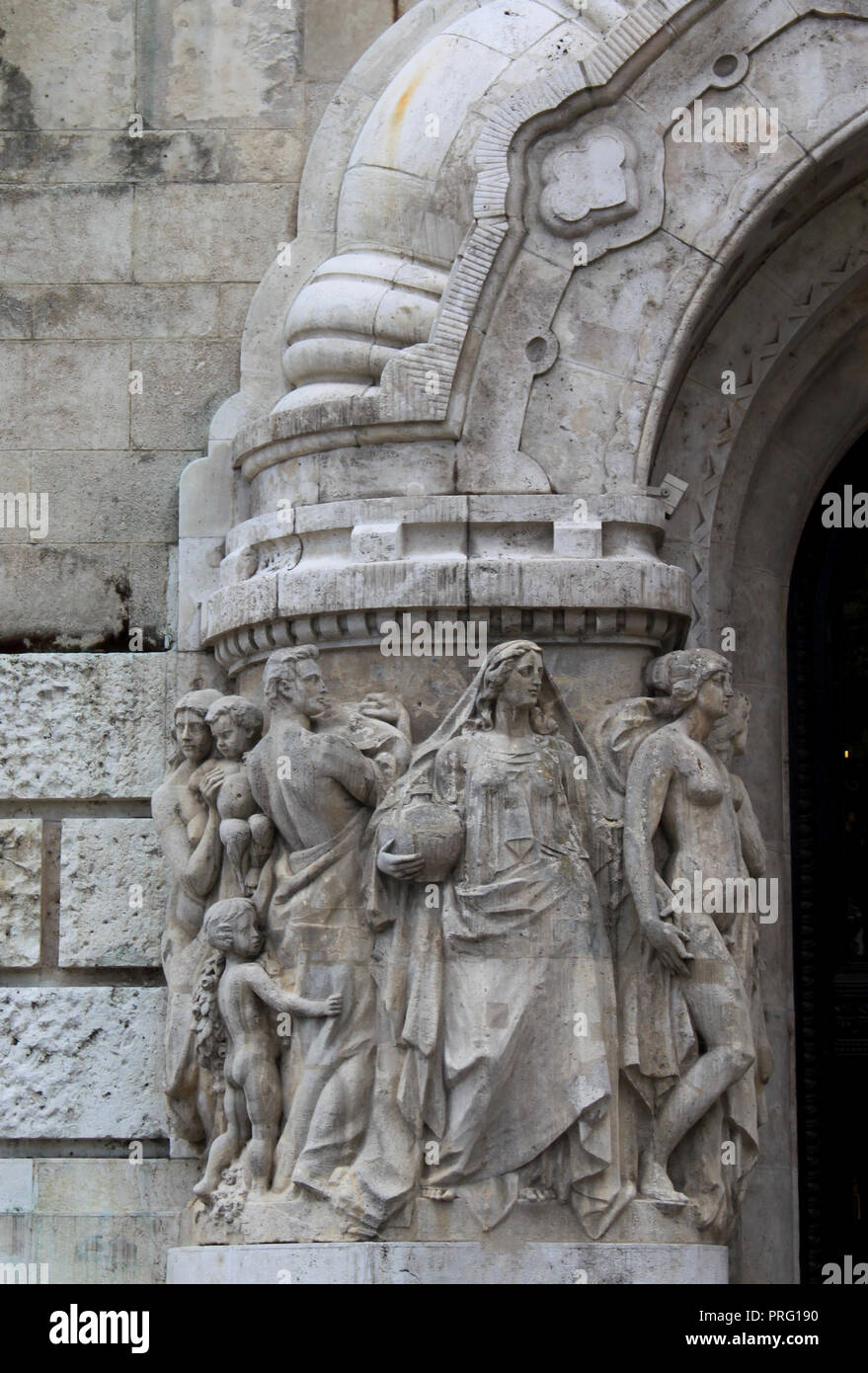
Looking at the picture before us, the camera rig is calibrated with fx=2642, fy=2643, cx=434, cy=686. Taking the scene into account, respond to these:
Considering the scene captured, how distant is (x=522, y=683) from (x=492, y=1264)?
231 centimetres

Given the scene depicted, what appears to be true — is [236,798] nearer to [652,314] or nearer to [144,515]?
[144,515]

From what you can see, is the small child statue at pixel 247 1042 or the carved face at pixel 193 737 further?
the carved face at pixel 193 737

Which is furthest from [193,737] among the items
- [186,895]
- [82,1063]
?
[82,1063]

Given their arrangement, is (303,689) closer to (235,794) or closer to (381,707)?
(381,707)

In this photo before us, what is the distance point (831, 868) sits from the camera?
1220cm

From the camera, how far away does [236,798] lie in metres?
11.0

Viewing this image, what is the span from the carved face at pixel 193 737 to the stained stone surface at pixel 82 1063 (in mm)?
1084

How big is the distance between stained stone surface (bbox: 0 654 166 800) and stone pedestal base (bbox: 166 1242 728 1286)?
2.43 m

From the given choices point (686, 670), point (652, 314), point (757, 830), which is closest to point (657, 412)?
point (652, 314)

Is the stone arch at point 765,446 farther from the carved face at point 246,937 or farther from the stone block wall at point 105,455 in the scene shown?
the carved face at point 246,937

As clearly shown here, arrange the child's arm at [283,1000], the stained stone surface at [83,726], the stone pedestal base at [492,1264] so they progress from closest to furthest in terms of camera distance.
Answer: the stone pedestal base at [492,1264] < the child's arm at [283,1000] < the stained stone surface at [83,726]

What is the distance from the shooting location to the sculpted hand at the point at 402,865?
10547 millimetres

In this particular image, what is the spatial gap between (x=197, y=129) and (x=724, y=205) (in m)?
2.62

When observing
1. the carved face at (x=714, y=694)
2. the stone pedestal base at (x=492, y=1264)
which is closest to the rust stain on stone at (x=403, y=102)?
the carved face at (x=714, y=694)
